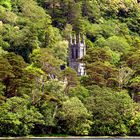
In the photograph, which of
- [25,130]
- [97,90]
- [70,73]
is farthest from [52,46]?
[25,130]

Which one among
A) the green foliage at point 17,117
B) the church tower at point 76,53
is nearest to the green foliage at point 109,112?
the green foliage at point 17,117

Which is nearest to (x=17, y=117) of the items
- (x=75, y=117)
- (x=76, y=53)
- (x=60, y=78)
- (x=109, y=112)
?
(x=75, y=117)

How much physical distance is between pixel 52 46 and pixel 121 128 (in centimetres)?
3897

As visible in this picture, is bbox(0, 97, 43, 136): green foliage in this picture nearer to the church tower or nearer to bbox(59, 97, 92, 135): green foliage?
bbox(59, 97, 92, 135): green foliage

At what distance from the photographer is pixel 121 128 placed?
82.2m

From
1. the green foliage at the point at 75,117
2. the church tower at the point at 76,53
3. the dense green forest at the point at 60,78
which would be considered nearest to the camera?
the dense green forest at the point at 60,78

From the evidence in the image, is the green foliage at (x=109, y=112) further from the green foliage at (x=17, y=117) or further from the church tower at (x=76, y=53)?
the church tower at (x=76, y=53)

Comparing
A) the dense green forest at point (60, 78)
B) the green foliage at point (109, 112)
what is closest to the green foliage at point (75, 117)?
the dense green forest at point (60, 78)

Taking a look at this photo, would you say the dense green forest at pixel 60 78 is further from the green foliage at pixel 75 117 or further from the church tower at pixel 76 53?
the church tower at pixel 76 53

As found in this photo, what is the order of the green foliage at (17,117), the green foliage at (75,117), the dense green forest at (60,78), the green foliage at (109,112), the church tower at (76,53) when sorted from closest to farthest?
the green foliage at (17,117)
the dense green forest at (60,78)
the green foliage at (75,117)
the green foliage at (109,112)
the church tower at (76,53)

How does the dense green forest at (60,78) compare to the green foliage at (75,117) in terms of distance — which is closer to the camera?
the dense green forest at (60,78)

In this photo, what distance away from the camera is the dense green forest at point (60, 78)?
78.9 m

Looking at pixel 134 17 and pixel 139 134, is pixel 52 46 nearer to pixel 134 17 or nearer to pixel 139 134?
pixel 139 134

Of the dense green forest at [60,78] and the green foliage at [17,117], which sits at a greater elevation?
the dense green forest at [60,78]
